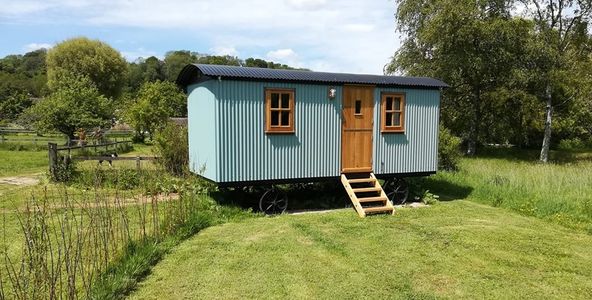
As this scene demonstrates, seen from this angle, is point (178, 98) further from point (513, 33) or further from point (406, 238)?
point (406, 238)

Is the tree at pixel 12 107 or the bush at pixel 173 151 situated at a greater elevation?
the tree at pixel 12 107

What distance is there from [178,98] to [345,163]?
1419 inches

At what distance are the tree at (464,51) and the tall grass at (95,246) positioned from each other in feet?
59.0

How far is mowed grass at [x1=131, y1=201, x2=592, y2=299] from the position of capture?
5.39 m

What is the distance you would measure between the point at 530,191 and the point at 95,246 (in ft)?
35.3

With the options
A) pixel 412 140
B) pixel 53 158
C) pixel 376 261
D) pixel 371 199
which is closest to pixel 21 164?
pixel 53 158

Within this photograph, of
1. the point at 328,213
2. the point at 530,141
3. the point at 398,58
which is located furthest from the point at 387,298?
the point at 530,141

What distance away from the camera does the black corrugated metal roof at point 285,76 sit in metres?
8.68

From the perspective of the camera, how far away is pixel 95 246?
16.1ft

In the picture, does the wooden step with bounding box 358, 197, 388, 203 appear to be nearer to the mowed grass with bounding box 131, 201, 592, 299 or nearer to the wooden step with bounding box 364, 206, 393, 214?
the wooden step with bounding box 364, 206, 393, 214

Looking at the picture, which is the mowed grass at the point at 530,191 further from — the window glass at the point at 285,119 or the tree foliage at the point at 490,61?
the tree foliage at the point at 490,61

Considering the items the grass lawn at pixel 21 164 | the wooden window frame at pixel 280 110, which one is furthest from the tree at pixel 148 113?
the wooden window frame at pixel 280 110

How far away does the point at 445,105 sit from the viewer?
1014 inches

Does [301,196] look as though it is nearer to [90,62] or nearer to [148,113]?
[148,113]
